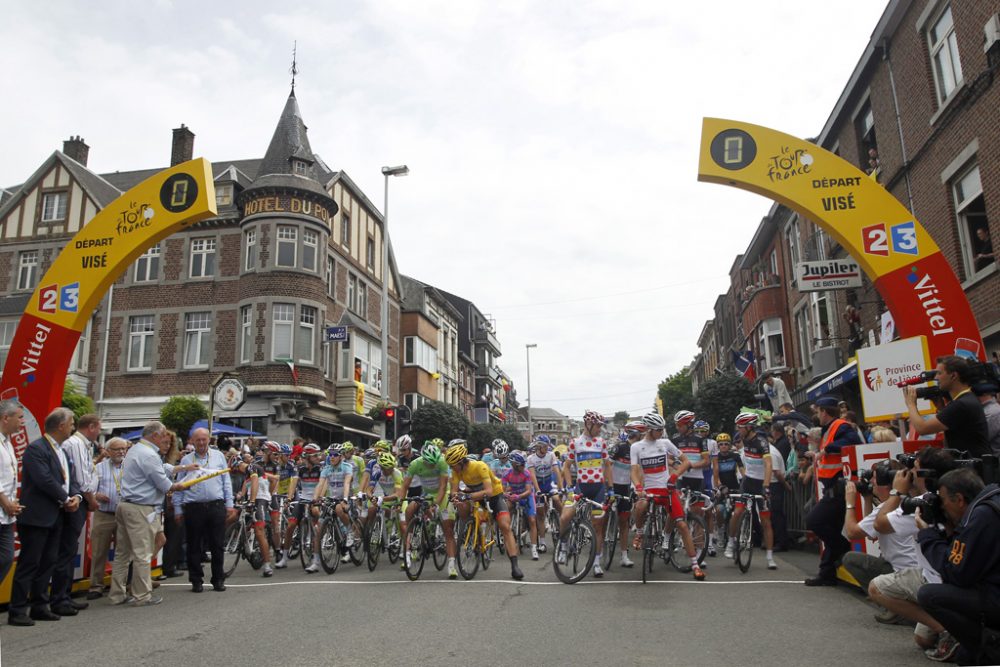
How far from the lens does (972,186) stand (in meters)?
14.5

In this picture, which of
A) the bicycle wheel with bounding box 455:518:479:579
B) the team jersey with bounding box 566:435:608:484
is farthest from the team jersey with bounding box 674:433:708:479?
the bicycle wheel with bounding box 455:518:479:579

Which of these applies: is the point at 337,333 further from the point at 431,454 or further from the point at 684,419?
the point at 684,419

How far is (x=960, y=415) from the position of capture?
5.81 m

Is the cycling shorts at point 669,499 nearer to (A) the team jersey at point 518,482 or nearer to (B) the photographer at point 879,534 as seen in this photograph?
(B) the photographer at point 879,534

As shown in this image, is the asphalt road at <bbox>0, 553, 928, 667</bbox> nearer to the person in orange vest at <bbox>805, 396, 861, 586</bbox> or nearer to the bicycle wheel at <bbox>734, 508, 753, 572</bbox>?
the bicycle wheel at <bbox>734, 508, 753, 572</bbox>

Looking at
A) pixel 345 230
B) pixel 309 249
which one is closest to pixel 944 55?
pixel 309 249

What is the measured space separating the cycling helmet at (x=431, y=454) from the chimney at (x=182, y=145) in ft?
94.0

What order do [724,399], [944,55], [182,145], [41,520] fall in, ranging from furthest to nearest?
[182,145]
[724,399]
[944,55]
[41,520]

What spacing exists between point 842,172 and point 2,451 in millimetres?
10232

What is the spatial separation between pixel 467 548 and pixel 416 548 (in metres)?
0.69

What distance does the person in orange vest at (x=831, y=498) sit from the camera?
8.27 meters

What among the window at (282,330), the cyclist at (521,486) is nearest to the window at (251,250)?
the window at (282,330)

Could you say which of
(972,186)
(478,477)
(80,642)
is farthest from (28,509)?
(972,186)

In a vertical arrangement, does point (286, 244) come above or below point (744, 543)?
above
